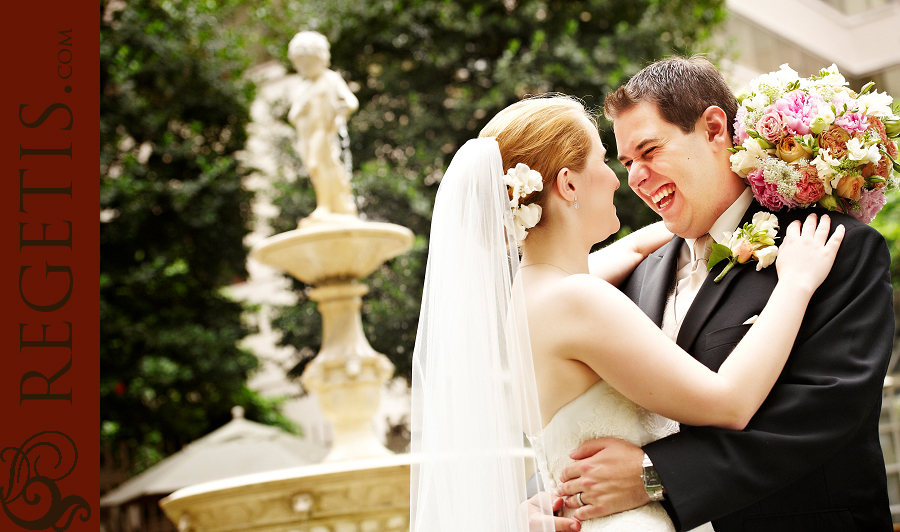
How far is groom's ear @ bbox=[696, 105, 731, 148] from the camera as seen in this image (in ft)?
9.43

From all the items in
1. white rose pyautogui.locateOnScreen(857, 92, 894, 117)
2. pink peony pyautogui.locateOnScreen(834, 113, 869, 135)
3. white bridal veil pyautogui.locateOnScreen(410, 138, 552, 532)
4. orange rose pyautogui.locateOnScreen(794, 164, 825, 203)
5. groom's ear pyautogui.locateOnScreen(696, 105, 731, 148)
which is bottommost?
white bridal veil pyautogui.locateOnScreen(410, 138, 552, 532)

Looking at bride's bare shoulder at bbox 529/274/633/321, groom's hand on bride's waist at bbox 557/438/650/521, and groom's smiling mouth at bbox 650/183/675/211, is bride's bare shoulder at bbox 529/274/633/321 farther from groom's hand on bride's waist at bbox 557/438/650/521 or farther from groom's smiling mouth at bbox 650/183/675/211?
groom's smiling mouth at bbox 650/183/675/211

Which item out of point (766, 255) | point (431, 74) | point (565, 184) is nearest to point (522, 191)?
point (565, 184)

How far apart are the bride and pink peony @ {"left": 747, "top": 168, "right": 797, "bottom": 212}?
5.1 inches

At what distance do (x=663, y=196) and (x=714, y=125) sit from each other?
29 cm

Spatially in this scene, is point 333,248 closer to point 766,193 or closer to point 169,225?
point 766,193

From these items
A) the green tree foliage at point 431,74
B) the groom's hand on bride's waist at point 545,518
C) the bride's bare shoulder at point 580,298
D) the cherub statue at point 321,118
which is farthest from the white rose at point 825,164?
the green tree foliage at point 431,74

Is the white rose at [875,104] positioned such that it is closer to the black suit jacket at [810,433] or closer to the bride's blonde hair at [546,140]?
the black suit jacket at [810,433]

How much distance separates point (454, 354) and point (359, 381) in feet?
17.2

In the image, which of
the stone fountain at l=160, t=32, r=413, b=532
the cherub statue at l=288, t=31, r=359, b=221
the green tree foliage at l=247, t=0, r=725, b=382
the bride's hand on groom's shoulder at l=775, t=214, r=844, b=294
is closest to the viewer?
the bride's hand on groom's shoulder at l=775, t=214, r=844, b=294

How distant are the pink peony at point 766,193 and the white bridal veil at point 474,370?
2.64 feet

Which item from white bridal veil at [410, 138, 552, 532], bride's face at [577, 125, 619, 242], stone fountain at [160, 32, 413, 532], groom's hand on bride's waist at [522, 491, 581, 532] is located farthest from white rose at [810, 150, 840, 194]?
stone fountain at [160, 32, 413, 532]

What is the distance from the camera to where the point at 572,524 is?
256 centimetres

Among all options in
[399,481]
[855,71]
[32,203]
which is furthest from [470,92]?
[855,71]
